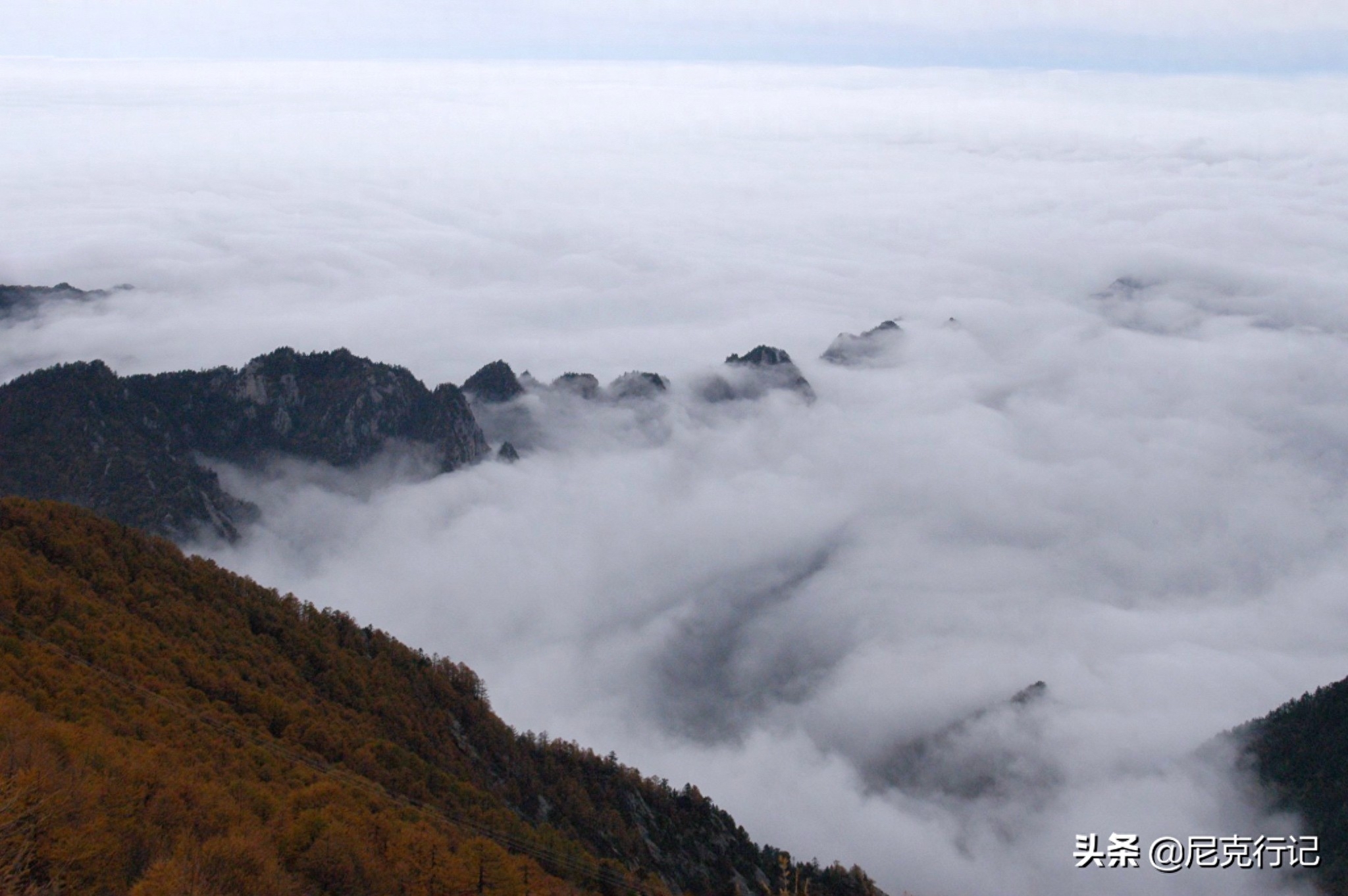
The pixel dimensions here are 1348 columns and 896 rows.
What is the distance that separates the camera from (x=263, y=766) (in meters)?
46.8

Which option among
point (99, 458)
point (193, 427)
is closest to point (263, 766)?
point (99, 458)

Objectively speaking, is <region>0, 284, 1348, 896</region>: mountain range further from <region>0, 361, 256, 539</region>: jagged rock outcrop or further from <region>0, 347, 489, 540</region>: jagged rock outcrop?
<region>0, 347, 489, 540</region>: jagged rock outcrop

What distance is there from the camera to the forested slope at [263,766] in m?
29.2

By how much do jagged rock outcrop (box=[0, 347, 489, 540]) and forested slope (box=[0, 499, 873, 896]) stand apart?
6843 centimetres

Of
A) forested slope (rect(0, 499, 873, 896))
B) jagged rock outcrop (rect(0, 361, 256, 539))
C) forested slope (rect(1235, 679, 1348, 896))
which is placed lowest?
forested slope (rect(1235, 679, 1348, 896))

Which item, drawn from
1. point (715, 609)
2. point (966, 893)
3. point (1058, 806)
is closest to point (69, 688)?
point (966, 893)

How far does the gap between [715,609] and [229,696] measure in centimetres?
14538

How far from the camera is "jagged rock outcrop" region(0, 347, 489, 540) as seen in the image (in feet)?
449

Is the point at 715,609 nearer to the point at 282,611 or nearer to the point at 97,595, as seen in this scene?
the point at 282,611

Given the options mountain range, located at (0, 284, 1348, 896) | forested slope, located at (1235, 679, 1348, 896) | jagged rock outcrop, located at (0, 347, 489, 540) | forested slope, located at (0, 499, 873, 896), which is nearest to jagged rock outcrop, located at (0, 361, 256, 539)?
jagged rock outcrop, located at (0, 347, 489, 540)

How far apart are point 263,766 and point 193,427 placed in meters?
139

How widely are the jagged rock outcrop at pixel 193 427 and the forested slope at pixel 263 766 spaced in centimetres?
6843

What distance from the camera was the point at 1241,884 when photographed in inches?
3856

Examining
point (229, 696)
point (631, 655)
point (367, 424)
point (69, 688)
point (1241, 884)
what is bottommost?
point (1241, 884)
